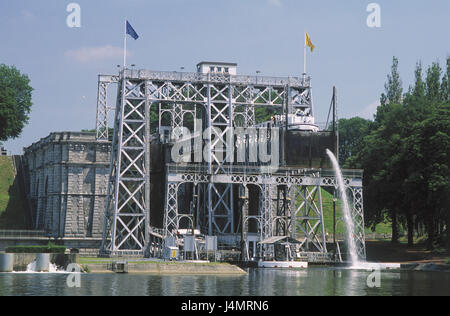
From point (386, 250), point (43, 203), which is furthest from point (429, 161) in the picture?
point (43, 203)

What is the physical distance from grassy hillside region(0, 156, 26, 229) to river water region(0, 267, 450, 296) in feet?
185

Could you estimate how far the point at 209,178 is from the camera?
8294 cm

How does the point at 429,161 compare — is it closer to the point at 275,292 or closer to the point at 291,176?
the point at 291,176

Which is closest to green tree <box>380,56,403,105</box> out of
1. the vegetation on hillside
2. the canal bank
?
the vegetation on hillside

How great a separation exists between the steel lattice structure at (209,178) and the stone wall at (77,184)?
20.8 feet

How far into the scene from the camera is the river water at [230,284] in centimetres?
4691

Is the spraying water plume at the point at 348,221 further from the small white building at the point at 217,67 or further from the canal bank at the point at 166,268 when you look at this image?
the small white building at the point at 217,67

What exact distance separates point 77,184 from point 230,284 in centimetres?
5264

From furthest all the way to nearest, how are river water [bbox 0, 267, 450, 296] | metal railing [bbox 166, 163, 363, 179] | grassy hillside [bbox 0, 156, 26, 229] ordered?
grassy hillside [bbox 0, 156, 26, 229] < metal railing [bbox 166, 163, 363, 179] < river water [bbox 0, 267, 450, 296]

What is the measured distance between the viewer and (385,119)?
107 metres

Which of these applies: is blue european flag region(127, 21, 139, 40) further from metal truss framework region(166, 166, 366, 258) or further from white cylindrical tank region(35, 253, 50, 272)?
white cylindrical tank region(35, 253, 50, 272)

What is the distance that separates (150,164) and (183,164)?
6.02 m

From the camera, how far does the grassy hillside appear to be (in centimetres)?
11419

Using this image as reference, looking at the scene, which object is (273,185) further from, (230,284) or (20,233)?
(20,233)
